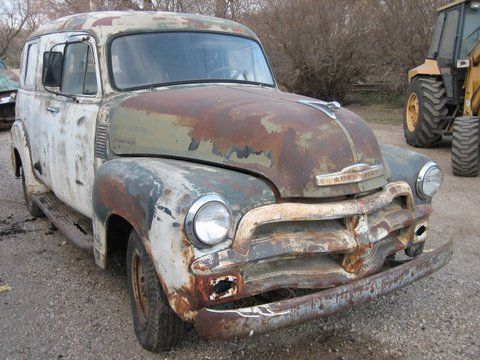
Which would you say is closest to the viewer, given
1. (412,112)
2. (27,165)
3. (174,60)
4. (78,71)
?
(174,60)

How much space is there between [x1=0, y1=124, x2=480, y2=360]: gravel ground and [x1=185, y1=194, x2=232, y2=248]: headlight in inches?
37.3

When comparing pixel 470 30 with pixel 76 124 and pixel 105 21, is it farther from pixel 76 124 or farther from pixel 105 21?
pixel 76 124

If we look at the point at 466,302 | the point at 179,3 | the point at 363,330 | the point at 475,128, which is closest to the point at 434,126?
the point at 475,128

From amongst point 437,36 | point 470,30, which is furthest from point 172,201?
point 437,36

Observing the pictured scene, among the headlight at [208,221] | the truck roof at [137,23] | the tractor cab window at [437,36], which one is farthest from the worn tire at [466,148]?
the headlight at [208,221]

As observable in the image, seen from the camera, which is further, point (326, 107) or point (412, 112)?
point (412, 112)

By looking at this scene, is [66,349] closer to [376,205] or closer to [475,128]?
[376,205]

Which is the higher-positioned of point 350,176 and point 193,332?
point 350,176

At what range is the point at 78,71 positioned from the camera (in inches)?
Result: 170

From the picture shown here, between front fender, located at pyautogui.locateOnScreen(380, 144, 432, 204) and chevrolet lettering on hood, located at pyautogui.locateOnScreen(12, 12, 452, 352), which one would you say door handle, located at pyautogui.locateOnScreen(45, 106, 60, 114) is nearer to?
chevrolet lettering on hood, located at pyautogui.locateOnScreen(12, 12, 452, 352)

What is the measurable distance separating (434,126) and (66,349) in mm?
7688

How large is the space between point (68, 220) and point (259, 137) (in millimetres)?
2351

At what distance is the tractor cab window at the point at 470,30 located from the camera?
331 inches

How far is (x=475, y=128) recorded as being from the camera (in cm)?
729
